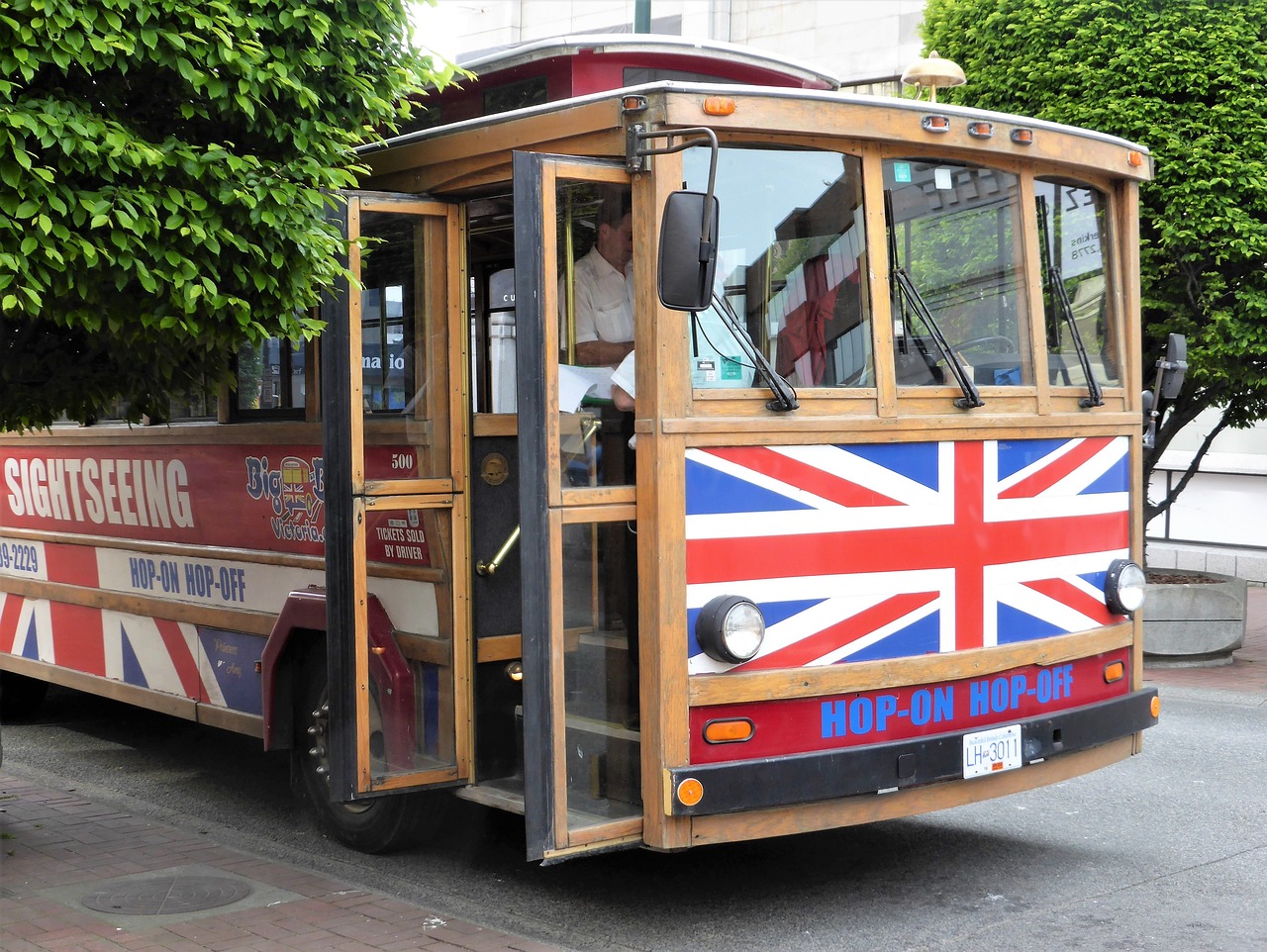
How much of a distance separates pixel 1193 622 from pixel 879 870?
21.6 ft

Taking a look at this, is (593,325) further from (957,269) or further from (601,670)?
(957,269)

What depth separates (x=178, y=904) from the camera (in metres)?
5.53

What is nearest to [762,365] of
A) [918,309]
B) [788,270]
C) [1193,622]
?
[788,270]

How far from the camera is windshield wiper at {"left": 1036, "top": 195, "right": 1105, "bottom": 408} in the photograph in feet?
18.8

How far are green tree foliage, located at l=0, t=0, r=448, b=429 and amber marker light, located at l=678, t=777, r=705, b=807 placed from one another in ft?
6.45

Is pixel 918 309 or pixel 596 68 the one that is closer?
pixel 918 309

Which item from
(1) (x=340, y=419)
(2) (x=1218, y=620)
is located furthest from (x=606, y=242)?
(2) (x=1218, y=620)

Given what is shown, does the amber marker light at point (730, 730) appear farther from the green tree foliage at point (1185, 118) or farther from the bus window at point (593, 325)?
the green tree foliage at point (1185, 118)

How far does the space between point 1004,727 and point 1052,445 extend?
3.65 ft

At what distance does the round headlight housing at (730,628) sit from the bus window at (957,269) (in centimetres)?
106

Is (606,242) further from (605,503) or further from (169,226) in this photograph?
(169,226)

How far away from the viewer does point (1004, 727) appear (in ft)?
17.6

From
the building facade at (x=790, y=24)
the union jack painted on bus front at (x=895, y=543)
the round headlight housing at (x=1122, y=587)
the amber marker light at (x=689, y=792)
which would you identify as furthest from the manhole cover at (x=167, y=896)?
the building facade at (x=790, y=24)

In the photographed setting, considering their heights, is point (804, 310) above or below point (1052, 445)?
above
